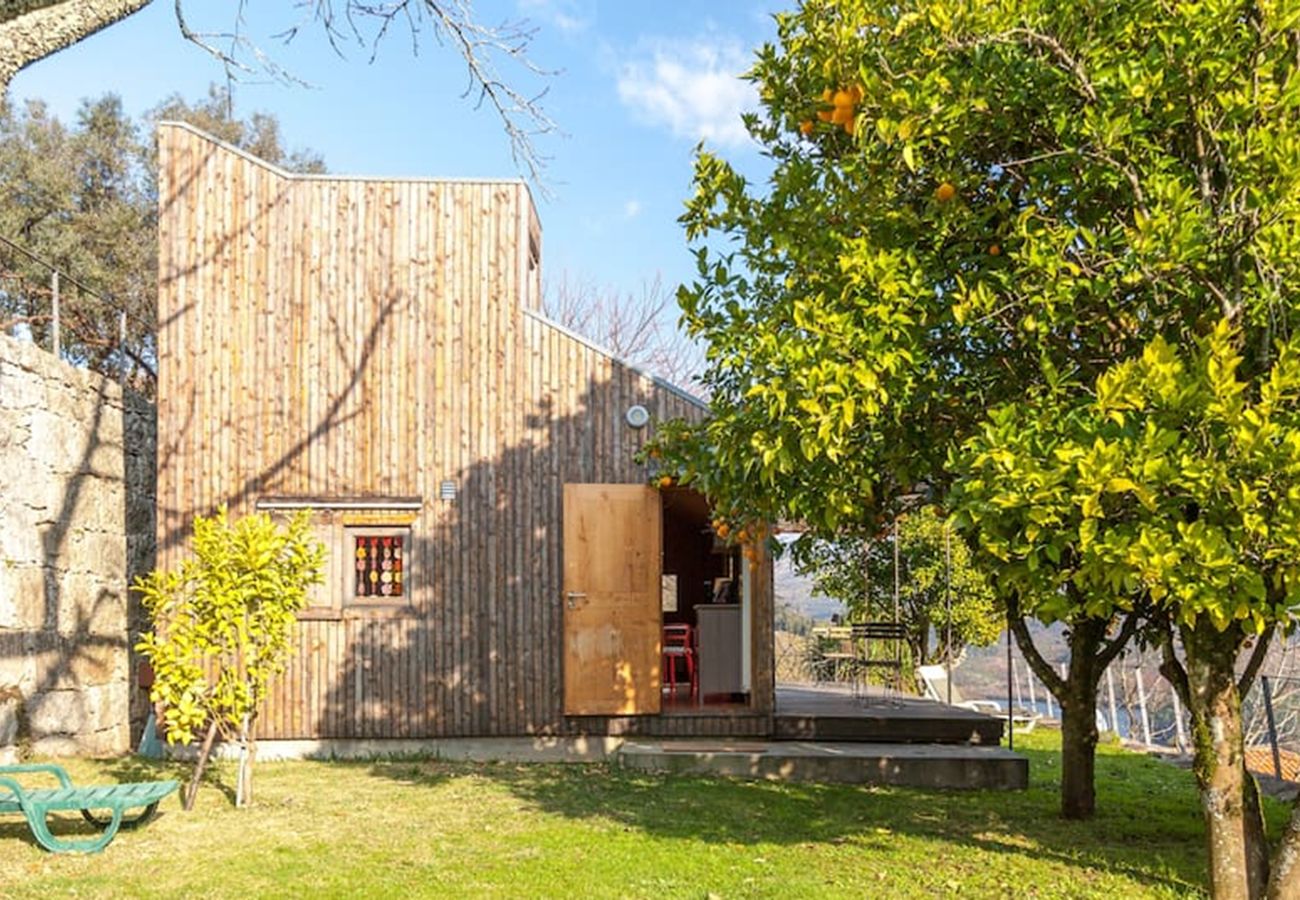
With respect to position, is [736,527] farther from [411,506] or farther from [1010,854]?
[411,506]

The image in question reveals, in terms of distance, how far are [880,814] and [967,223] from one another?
4.30m

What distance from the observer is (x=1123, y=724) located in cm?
3116

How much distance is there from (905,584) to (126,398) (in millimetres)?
10867

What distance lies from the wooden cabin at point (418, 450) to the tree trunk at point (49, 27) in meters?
6.73

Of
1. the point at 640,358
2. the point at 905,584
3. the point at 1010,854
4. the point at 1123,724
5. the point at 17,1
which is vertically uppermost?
the point at 640,358

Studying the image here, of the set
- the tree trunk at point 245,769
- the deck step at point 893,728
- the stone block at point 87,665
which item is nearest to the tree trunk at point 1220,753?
the deck step at point 893,728

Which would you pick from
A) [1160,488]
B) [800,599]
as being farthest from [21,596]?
[800,599]

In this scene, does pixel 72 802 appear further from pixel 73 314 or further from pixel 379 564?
pixel 73 314

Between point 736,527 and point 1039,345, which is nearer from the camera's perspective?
point 1039,345

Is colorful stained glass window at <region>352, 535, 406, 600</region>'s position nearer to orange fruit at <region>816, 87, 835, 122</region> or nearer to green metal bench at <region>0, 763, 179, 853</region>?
green metal bench at <region>0, 763, 179, 853</region>

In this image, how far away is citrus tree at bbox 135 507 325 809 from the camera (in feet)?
23.0

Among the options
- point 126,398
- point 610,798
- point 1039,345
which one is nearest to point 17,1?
point 1039,345

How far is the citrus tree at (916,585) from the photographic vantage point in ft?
52.5

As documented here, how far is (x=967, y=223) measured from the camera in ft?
17.5
